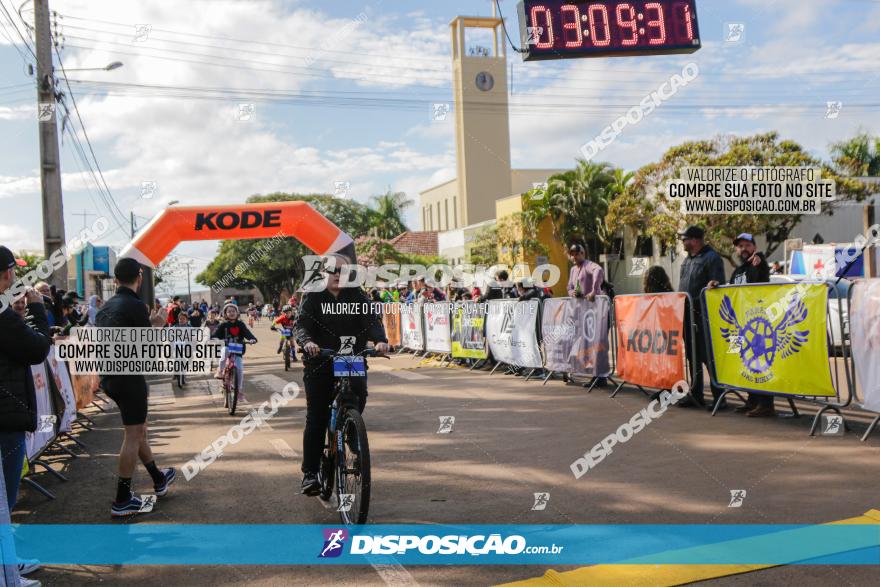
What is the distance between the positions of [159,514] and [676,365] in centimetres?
655

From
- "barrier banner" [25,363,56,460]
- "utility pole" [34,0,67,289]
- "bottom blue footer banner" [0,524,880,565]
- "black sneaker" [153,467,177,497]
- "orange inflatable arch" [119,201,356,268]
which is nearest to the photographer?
"bottom blue footer banner" [0,524,880,565]

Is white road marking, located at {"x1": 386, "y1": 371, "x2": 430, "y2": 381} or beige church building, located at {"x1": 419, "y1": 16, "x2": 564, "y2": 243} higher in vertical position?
beige church building, located at {"x1": 419, "y1": 16, "x2": 564, "y2": 243}

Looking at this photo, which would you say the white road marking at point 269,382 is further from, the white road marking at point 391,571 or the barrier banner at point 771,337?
the white road marking at point 391,571

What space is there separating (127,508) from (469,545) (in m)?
2.92

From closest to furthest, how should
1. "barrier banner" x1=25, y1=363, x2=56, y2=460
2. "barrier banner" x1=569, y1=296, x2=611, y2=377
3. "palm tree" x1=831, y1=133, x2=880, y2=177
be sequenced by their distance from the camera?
"barrier banner" x1=25, y1=363, x2=56, y2=460 < "barrier banner" x1=569, y1=296, x2=611, y2=377 < "palm tree" x1=831, y1=133, x2=880, y2=177

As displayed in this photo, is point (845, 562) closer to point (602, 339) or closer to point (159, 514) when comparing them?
point (159, 514)

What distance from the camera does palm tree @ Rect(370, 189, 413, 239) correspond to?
72.1 metres

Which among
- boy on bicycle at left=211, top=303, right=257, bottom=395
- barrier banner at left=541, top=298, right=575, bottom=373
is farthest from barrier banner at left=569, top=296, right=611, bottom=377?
boy on bicycle at left=211, top=303, right=257, bottom=395

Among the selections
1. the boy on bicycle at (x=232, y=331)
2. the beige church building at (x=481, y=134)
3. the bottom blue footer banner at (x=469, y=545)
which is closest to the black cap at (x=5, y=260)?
the bottom blue footer banner at (x=469, y=545)

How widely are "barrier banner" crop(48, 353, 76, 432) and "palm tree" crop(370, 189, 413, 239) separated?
60678mm

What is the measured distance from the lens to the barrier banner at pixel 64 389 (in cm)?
901

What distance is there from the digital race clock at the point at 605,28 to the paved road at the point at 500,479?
549cm

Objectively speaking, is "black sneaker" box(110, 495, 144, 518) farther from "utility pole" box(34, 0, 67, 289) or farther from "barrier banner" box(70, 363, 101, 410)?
"utility pole" box(34, 0, 67, 289)

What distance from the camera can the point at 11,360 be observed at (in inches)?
184
